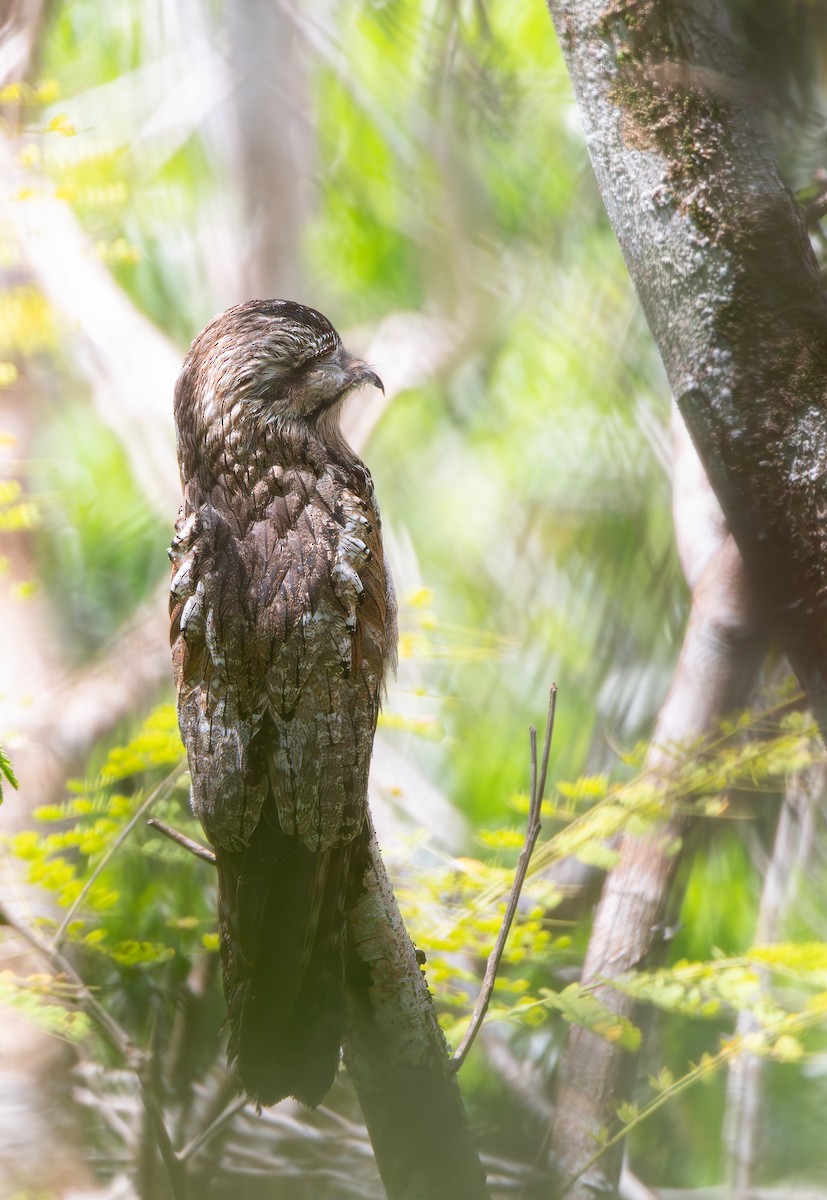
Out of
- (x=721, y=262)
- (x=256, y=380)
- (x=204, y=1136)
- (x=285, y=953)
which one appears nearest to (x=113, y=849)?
(x=204, y=1136)

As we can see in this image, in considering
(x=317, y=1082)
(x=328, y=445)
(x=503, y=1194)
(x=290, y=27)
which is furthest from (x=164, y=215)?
(x=503, y=1194)

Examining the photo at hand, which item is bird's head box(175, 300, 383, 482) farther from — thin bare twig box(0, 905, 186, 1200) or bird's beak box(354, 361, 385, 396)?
thin bare twig box(0, 905, 186, 1200)

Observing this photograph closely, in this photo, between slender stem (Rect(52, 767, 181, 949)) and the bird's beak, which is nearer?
the bird's beak

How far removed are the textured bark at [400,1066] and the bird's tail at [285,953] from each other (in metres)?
0.03

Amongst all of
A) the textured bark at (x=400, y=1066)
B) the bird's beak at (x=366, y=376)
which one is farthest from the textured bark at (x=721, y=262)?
the textured bark at (x=400, y=1066)

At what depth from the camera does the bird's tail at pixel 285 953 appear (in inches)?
47.8

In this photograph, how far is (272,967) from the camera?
4.10ft

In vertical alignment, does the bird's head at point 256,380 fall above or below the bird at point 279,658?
above

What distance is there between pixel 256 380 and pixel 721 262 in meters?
0.74

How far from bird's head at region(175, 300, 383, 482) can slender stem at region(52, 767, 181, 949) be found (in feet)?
3.02

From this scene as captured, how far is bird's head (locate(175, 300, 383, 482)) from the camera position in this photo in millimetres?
1259

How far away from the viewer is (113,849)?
6.48ft

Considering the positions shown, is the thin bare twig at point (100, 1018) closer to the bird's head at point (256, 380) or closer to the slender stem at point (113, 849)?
the slender stem at point (113, 849)

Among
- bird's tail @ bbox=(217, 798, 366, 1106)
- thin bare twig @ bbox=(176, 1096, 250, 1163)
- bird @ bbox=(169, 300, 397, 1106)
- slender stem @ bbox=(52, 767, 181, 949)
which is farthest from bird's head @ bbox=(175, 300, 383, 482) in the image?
thin bare twig @ bbox=(176, 1096, 250, 1163)
